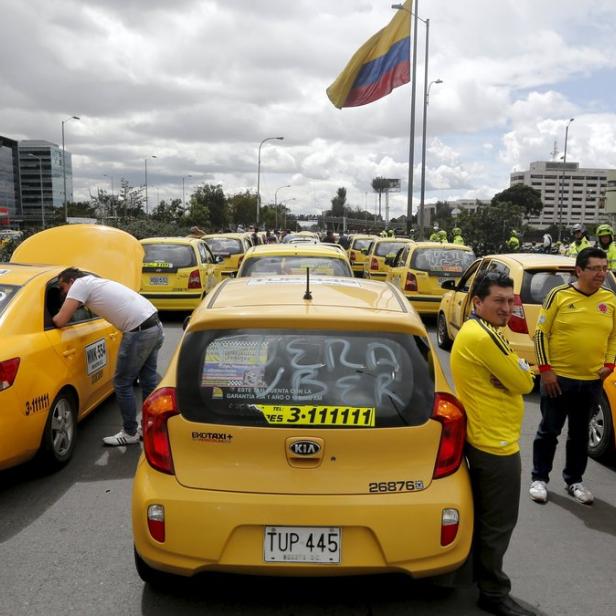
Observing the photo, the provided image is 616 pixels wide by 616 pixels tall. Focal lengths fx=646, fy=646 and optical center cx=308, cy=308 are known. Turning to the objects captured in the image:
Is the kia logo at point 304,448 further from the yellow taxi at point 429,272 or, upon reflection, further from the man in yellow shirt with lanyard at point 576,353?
the yellow taxi at point 429,272

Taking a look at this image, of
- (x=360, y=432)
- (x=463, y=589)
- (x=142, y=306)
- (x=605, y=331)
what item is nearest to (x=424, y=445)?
(x=360, y=432)

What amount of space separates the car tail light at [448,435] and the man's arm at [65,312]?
321 centimetres

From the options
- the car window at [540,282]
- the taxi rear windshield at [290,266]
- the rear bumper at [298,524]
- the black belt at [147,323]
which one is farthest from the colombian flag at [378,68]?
the rear bumper at [298,524]

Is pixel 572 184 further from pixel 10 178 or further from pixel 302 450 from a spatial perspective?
pixel 302 450

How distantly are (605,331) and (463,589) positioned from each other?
6.90 feet

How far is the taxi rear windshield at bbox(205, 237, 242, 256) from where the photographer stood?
1739 centimetres

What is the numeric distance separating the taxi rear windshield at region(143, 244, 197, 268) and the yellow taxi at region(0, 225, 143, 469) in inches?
230

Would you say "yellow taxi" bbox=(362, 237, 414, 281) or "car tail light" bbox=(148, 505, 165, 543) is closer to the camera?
"car tail light" bbox=(148, 505, 165, 543)

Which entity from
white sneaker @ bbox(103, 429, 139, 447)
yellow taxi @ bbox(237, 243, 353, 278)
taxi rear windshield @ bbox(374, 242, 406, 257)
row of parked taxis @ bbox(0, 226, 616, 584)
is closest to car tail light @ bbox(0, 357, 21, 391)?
white sneaker @ bbox(103, 429, 139, 447)

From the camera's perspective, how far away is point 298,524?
8.96 feet

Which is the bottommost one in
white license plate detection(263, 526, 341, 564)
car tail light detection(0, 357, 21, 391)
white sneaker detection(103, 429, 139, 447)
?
white sneaker detection(103, 429, 139, 447)

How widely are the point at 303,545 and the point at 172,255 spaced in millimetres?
10037

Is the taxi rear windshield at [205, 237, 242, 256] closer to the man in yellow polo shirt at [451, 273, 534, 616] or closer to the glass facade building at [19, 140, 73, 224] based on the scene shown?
the man in yellow polo shirt at [451, 273, 534, 616]

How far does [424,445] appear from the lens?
285 cm
